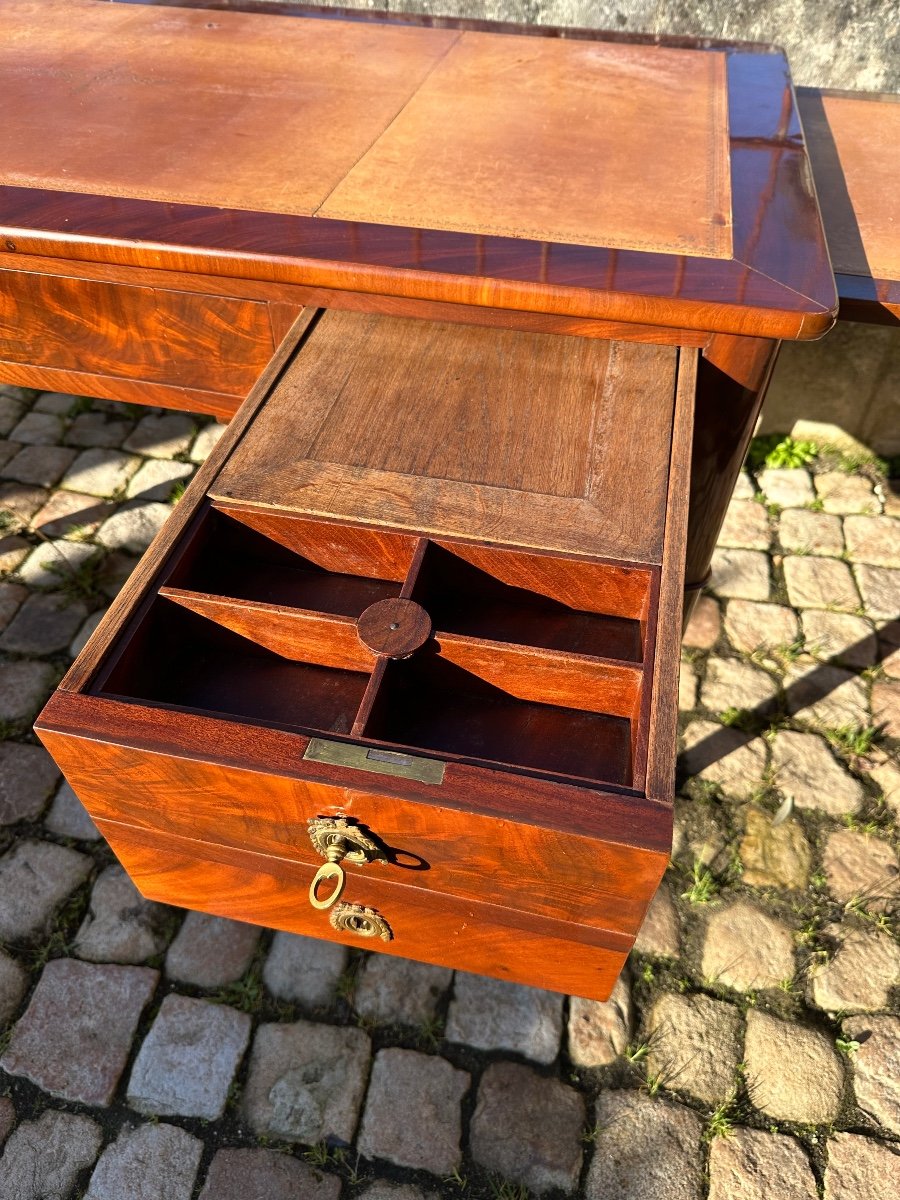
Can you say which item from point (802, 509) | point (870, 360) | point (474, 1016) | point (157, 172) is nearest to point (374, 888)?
point (474, 1016)

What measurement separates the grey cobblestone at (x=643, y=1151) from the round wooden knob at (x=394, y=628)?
120cm

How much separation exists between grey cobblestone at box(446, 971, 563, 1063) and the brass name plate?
1101 millimetres

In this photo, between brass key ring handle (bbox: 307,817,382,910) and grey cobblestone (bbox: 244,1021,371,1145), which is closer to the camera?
brass key ring handle (bbox: 307,817,382,910)

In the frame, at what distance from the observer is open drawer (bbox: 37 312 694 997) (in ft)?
3.51

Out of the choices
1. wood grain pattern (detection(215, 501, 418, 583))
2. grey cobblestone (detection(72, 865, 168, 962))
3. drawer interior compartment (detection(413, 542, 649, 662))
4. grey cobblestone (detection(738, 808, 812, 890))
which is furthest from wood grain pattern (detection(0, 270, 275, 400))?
grey cobblestone (detection(738, 808, 812, 890))

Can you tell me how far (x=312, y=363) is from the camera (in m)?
1.67

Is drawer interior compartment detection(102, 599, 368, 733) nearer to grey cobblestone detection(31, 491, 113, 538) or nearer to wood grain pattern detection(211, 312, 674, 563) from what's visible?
wood grain pattern detection(211, 312, 674, 563)

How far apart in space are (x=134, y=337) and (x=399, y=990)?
5.37 feet

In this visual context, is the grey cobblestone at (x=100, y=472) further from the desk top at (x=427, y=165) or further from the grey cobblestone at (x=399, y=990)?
the grey cobblestone at (x=399, y=990)

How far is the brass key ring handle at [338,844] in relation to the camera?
111cm

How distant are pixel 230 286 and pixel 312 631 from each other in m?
0.83

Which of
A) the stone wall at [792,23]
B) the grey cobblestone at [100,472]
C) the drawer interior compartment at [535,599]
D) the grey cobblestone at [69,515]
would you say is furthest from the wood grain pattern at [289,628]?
the stone wall at [792,23]

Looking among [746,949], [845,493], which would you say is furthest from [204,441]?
[746,949]

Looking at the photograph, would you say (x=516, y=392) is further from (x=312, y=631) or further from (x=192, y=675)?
(x=192, y=675)
